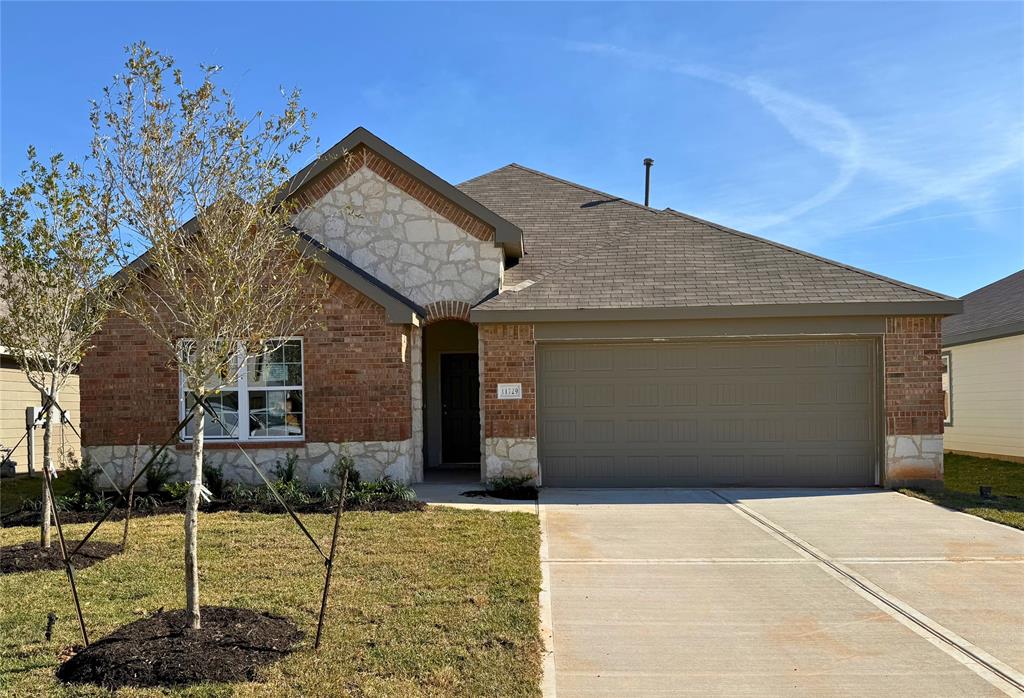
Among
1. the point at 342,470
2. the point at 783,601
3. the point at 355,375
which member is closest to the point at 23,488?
the point at 342,470

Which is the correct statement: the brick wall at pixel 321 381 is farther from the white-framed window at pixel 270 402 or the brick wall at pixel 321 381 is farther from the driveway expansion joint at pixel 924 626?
the driveway expansion joint at pixel 924 626

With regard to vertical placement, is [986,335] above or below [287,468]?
above

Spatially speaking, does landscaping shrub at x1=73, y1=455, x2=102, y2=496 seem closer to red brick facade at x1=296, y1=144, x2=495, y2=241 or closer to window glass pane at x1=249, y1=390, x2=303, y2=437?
window glass pane at x1=249, y1=390, x2=303, y2=437

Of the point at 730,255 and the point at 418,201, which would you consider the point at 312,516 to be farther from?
the point at 730,255

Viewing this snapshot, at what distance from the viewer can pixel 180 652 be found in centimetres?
518

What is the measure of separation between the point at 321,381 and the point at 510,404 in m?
2.85

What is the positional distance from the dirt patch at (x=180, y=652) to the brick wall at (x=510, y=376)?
22.5 feet

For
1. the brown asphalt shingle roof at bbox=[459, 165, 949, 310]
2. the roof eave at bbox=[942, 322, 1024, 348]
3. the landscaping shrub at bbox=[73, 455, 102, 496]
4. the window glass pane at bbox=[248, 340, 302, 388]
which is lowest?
the landscaping shrub at bbox=[73, 455, 102, 496]

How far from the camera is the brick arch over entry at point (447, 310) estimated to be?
1316 cm

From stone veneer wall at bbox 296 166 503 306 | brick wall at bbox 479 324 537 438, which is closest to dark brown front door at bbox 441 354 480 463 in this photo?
stone veneer wall at bbox 296 166 503 306

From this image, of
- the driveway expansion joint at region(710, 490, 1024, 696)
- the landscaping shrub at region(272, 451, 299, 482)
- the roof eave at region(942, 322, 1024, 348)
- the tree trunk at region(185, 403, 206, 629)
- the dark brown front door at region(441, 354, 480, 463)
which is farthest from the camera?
the roof eave at region(942, 322, 1024, 348)

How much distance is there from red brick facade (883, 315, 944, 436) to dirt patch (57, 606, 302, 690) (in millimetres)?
9826

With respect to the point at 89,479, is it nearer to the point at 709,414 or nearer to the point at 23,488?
the point at 23,488

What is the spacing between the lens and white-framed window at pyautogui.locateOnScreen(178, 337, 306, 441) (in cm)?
1231
